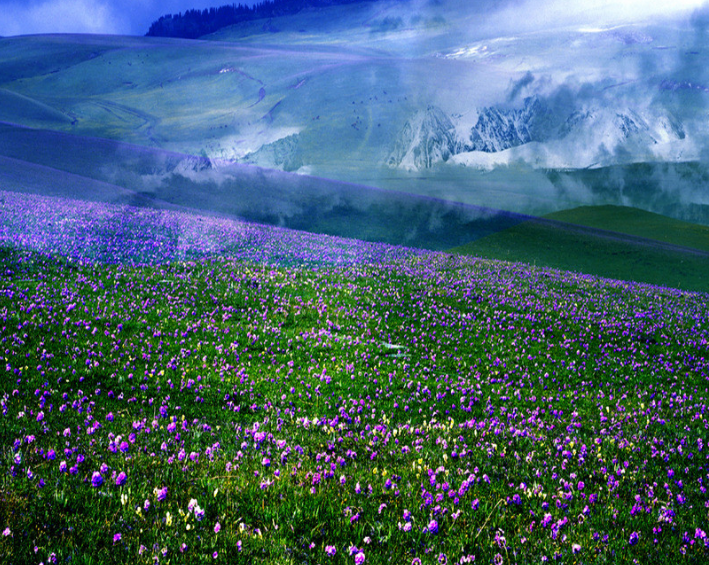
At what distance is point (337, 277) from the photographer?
21.1 metres

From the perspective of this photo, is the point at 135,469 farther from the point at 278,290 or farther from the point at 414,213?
the point at 414,213

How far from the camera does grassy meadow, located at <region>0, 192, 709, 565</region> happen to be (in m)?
4.46

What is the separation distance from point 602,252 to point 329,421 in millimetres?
56218

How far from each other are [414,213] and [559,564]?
60.4 meters

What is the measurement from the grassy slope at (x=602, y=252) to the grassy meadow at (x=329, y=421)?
30.3m

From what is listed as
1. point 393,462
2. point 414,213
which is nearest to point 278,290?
point 393,462

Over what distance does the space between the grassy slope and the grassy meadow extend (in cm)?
3032

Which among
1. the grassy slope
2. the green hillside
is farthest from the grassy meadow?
the green hillside

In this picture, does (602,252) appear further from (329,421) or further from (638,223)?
(329,421)

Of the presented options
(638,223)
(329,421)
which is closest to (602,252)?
(638,223)

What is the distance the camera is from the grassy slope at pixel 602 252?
46.6 m

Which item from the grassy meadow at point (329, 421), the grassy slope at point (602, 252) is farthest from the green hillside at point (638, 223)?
the grassy meadow at point (329, 421)

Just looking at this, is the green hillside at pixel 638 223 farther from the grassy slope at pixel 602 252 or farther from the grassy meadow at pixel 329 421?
the grassy meadow at pixel 329 421

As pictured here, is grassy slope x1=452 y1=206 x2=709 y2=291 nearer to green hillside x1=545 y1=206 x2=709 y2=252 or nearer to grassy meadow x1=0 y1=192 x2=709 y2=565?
green hillside x1=545 y1=206 x2=709 y2=252
